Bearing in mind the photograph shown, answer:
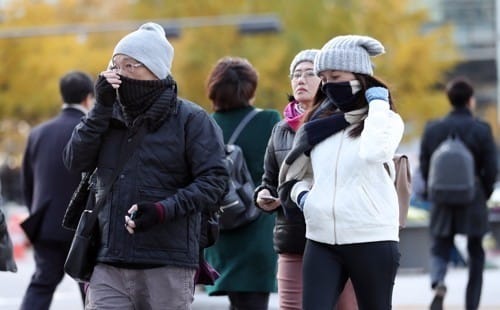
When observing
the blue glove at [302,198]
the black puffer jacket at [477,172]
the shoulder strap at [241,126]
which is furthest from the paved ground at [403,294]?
the blue glove at [302,198]

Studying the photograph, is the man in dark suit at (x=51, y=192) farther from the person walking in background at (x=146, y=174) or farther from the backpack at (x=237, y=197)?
the person walking in background at (x=146, y=174)

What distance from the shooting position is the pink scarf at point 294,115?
22.2 ft

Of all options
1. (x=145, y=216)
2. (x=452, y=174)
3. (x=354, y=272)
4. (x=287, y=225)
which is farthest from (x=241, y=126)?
(x=452, y=174)

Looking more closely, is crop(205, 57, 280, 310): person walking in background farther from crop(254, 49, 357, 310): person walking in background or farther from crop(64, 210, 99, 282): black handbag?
crop(64, 210, 99, 282): black handbag

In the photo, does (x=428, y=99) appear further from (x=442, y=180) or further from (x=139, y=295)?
(x=139, y=295)

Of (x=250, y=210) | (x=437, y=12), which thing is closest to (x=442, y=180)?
(x=250, y=210)

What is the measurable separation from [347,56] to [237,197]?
185cm

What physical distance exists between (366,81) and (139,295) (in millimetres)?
1453

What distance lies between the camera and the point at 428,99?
128ft

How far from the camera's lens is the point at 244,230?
779 cm

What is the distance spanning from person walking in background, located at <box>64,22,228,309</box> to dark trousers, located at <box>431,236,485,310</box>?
5.18m

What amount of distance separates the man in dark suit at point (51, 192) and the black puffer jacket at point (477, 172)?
133 inches

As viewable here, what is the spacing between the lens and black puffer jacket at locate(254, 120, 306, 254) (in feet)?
22.0

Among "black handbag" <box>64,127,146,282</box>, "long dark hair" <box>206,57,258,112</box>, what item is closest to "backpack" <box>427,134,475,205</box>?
"long dark hair" <box>206,57,258,112</box>
